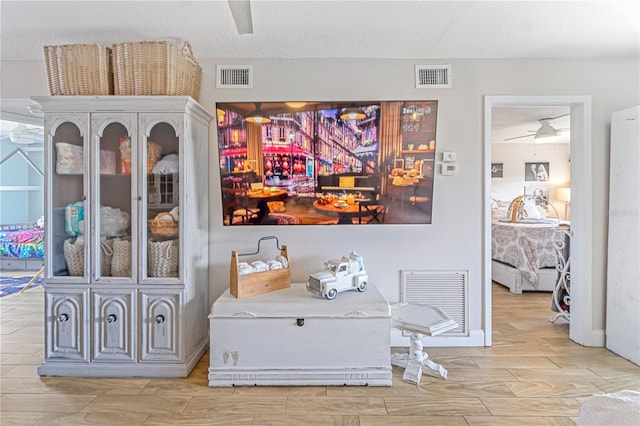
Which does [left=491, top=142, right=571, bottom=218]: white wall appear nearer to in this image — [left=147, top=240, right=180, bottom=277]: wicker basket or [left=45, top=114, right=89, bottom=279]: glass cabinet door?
[left=147, top=240, right=180, bottom=277]: wicker basket

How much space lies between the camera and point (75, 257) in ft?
8.04

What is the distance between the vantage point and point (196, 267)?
261 cm

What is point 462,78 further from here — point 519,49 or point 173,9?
point 173,9

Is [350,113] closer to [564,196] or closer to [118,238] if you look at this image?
[118,238]

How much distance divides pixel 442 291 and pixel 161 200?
2.36 m

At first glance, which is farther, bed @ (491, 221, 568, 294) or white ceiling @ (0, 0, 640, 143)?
bed @ (491, 221, 568, 294)

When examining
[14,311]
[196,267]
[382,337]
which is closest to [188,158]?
[196,267]

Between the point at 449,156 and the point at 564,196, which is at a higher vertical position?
the point at 449,156

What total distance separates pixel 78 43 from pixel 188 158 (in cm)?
129

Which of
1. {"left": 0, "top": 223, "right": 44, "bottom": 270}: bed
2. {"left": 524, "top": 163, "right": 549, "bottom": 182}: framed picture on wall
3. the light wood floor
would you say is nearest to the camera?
the light wood floor

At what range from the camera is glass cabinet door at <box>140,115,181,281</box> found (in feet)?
7.91

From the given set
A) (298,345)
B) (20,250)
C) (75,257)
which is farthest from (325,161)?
(20,250)

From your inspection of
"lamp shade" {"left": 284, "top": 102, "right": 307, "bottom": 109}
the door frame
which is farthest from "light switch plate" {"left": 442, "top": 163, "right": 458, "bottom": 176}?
"lamp shade" {"left": 284, "top": 102, "right": 307, "bottom": 109}

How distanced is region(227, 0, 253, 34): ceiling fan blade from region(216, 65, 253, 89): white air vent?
109 centimetres
